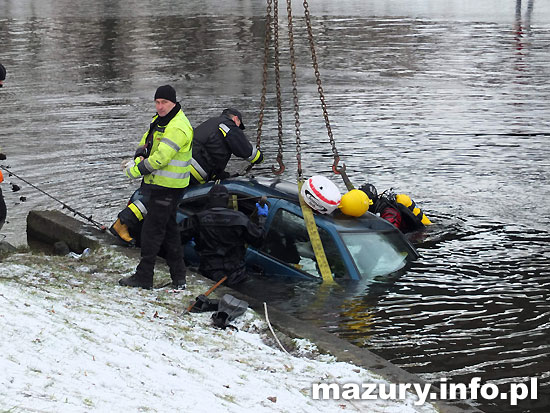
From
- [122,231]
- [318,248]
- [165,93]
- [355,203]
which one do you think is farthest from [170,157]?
[355,203]

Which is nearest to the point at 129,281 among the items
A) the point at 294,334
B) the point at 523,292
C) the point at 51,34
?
the point at 294,334

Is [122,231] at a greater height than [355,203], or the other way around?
[355,203]

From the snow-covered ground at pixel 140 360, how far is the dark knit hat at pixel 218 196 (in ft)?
3.94

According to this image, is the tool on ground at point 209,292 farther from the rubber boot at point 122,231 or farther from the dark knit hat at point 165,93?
the dark knit hat at point 165,93

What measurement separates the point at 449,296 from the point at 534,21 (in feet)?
117

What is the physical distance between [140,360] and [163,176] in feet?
9.21

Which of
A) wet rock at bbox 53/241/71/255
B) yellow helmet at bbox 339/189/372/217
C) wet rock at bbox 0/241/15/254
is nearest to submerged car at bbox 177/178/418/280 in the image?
yellow helmet at bbox 339/189/372/217

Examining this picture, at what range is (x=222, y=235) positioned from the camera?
959 centimetres

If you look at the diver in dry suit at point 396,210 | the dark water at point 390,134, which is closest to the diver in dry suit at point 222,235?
the dark water at point 390,134

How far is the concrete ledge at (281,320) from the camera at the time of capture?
7.00 m

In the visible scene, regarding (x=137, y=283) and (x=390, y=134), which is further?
(x=390, y=134)

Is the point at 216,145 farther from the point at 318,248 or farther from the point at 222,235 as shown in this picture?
the point at 318,248

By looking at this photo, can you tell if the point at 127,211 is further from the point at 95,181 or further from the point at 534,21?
the point at 534,21

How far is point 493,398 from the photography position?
23.2 ft
